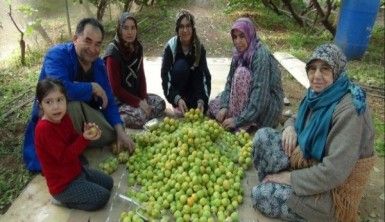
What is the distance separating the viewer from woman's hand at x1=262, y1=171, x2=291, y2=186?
293cm

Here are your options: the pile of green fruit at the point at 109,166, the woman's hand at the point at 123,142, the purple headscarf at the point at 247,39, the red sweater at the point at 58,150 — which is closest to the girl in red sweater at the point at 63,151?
the red sweater at the point at 58,150

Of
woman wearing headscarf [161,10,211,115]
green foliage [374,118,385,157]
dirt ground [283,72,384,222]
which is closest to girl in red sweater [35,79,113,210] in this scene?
woman wearing headscarf [161,10,211,115]

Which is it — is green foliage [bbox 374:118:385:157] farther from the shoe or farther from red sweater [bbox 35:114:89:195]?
the shoe

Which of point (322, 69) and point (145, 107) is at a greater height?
point (322, 69)

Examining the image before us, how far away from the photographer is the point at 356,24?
6.78 m

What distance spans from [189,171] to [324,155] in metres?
Result: 1.13

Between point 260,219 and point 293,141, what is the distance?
0.66 metres

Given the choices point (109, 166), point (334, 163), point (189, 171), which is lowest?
point (109, 166)

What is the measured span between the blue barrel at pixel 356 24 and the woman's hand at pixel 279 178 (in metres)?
4.70

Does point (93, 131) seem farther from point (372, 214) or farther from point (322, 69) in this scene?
point (372, 214)

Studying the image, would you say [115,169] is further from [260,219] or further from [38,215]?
[260,219]

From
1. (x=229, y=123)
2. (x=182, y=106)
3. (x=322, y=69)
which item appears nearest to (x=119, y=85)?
(x=182, y=106)

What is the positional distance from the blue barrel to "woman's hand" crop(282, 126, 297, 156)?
4.47m

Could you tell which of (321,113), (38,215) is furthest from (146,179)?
(321,113)
